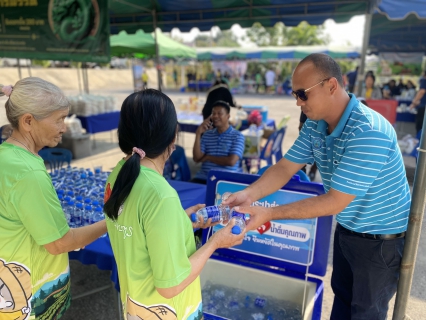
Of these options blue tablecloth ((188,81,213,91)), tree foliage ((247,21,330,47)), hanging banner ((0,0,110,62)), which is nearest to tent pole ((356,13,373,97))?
hanging banner ((0,0,110,62))

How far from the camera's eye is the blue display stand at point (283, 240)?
1869 mm

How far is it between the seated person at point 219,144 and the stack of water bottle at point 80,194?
3.82ft

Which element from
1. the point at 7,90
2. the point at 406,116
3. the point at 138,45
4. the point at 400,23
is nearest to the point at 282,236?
the point at 7,90

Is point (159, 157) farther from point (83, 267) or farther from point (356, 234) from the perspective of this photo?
point (83, 267)

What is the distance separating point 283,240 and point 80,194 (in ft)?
5.10

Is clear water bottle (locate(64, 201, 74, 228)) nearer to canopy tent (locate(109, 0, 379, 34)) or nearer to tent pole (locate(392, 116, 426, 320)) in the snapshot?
tent pole (locate(392, 116, 426, 320))

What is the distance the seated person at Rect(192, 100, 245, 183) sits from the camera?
3592mm

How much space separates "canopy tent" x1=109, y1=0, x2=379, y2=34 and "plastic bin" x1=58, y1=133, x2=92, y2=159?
2540 mm

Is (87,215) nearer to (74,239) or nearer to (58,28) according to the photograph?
(74,239)

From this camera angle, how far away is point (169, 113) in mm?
1075

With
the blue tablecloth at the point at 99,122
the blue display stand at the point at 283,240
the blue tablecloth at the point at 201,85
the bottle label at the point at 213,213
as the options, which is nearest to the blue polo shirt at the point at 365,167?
the blue display stand at the point at 283,240

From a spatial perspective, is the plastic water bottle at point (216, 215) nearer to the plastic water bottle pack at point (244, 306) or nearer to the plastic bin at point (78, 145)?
the plastic water bottle pack at point (244, 306)

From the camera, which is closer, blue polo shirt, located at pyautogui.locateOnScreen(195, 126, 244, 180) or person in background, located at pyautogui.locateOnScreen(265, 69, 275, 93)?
blue polo shirt, located at pyautogui.locateOnScreen(195, 126, 244, 180)

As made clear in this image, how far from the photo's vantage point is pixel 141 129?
1.05m
